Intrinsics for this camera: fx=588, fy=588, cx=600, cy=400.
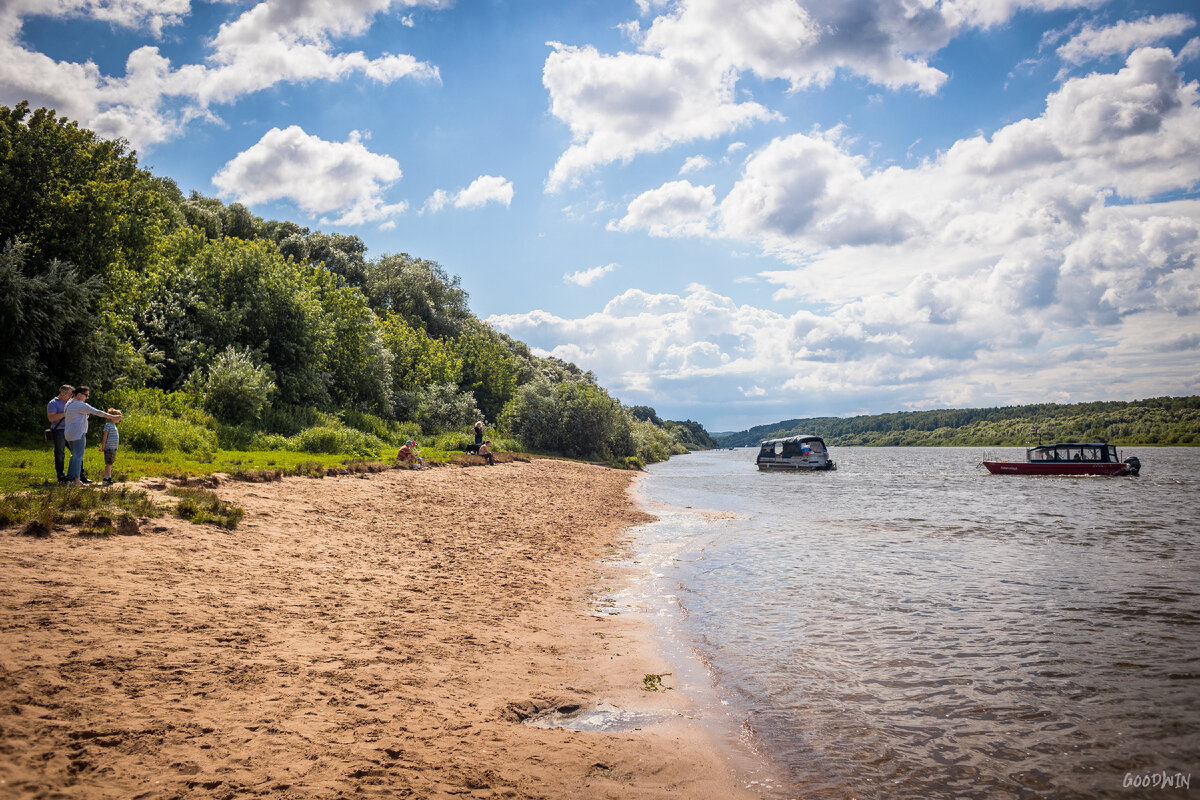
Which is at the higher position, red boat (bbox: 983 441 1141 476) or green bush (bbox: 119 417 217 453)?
green bush (bbox: 119 417 217 453)

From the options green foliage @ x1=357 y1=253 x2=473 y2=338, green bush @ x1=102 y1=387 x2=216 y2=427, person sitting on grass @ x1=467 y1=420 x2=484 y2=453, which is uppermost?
green foliage @ x1=357 y1=253 x2=473 y2=338

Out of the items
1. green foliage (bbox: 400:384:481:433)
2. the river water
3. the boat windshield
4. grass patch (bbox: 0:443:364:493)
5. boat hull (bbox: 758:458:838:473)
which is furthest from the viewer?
boat hull (bbox: 758:458:838:473)

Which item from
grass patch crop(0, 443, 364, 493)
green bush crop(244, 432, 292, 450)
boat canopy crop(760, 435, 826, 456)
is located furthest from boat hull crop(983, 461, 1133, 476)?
green bush crop(244, 432, 292, 450)

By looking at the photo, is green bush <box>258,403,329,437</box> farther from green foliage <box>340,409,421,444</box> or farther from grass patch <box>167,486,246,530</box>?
grass patch <box>167,486,246,530</box>

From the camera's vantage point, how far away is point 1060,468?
2185 inches

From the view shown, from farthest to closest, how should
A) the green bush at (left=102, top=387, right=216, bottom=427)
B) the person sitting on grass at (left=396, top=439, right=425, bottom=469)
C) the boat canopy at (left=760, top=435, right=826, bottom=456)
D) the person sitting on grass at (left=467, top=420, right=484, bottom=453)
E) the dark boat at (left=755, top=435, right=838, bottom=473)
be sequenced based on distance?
the boat canopy at (left=760, top=435, right=826, bottom=456) → the dark boat at (left=755, top=435, right=838, bottom=473) → the person sitting on grass at (left=467, top=420, right=484, bottom=453) → the person sitting on grass at (left=396, top=439, right=425, bottom=469) → the green bush at (left=102, top=387, right=216, bottom=427)

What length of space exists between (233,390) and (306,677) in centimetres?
2860

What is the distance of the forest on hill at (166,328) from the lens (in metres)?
23.1

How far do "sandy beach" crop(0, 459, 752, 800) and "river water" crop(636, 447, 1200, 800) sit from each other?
1.41 m

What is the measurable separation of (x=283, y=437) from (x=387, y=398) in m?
Answer: 19.8

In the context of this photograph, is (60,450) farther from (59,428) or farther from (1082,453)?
(1082,453)

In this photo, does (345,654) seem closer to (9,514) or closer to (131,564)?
(131,564)

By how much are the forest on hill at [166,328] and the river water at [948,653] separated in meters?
22.1

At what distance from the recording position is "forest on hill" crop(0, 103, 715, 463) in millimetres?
23125
